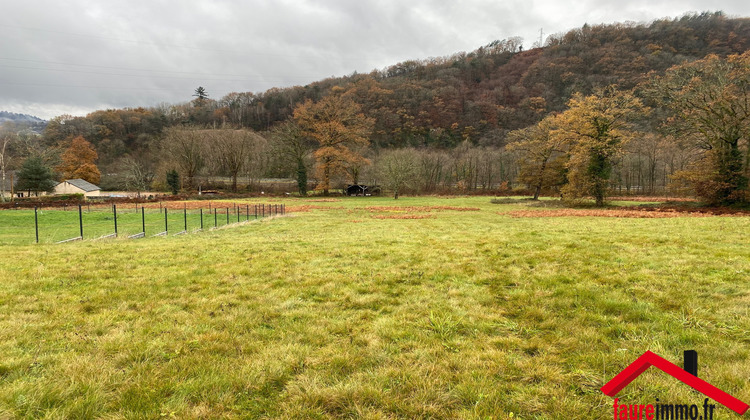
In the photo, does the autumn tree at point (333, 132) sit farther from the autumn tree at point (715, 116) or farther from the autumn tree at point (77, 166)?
the autumn tree at point (77, 166)

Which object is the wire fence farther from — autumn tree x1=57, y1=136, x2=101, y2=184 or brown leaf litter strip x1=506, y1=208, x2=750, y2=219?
autumn tree x1=57, y1=136, x2=101, y2=184

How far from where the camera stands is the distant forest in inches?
2239

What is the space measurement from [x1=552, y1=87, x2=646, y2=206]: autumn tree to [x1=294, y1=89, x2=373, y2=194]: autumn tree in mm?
30768

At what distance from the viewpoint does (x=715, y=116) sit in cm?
2425

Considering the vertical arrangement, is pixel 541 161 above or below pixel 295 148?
below

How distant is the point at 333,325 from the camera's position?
418 cm

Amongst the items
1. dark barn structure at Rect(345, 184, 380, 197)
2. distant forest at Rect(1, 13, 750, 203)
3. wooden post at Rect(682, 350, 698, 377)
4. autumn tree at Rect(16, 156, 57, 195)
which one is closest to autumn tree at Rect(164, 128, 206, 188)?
distant forest at Rect(1, 13, 750, 203)

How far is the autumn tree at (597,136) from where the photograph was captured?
2703 cm

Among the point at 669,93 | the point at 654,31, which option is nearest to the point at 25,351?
the point at 669,93

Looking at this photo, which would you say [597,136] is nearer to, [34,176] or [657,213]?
[657,213]

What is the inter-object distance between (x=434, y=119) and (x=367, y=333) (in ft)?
332

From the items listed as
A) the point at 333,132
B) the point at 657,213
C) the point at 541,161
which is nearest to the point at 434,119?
the point at 333,132

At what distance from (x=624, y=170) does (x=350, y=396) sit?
66.3m

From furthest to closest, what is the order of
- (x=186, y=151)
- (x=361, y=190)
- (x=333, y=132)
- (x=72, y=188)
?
(x=186, y=151) < (x=361, y=190) < (x=72, y=188) < (x=333, y=132)
